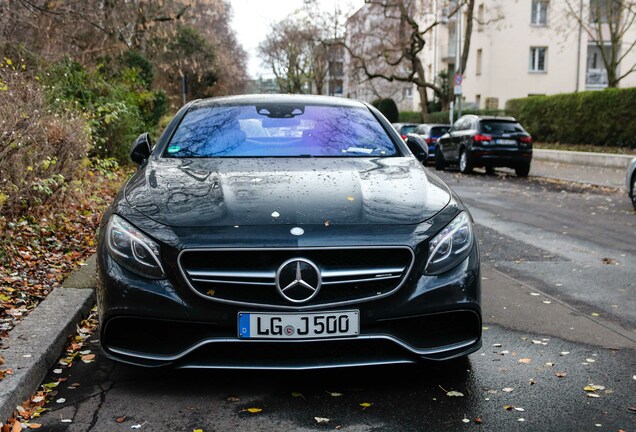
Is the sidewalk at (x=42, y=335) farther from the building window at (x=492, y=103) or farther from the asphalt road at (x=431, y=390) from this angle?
the building window at (x=492, y=103)

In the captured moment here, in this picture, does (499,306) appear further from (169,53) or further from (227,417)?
(169,53)

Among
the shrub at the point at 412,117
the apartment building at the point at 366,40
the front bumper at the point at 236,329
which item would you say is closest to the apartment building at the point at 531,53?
the apartment building at the point at 366,40

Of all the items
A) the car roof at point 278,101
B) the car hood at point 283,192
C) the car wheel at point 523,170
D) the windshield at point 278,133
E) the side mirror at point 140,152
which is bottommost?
the car wheel at point 523,170

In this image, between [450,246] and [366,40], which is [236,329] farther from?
[366,40]

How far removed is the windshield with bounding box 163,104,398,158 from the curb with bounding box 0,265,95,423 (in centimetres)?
120

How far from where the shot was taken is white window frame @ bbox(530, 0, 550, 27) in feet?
153

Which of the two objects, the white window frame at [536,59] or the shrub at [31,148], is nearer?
the shrub at [31,148]

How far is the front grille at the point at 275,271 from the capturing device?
3.46m

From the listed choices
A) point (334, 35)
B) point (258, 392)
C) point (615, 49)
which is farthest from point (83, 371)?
point (334, 35)

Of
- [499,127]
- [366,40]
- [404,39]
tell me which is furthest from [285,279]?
[366,40]

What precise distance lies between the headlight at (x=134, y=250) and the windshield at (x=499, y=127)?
18163 millimetres

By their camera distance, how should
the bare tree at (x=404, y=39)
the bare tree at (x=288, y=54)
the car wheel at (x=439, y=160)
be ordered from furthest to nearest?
the bare tree at (x=288, y=54) → the bare tree at (x=404, y=39) → the car wheel at (x=439, y=160)

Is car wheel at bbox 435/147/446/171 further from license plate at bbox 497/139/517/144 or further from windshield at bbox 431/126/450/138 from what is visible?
license plate at bbox 497/139/517/144

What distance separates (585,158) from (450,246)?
21.0 metres
